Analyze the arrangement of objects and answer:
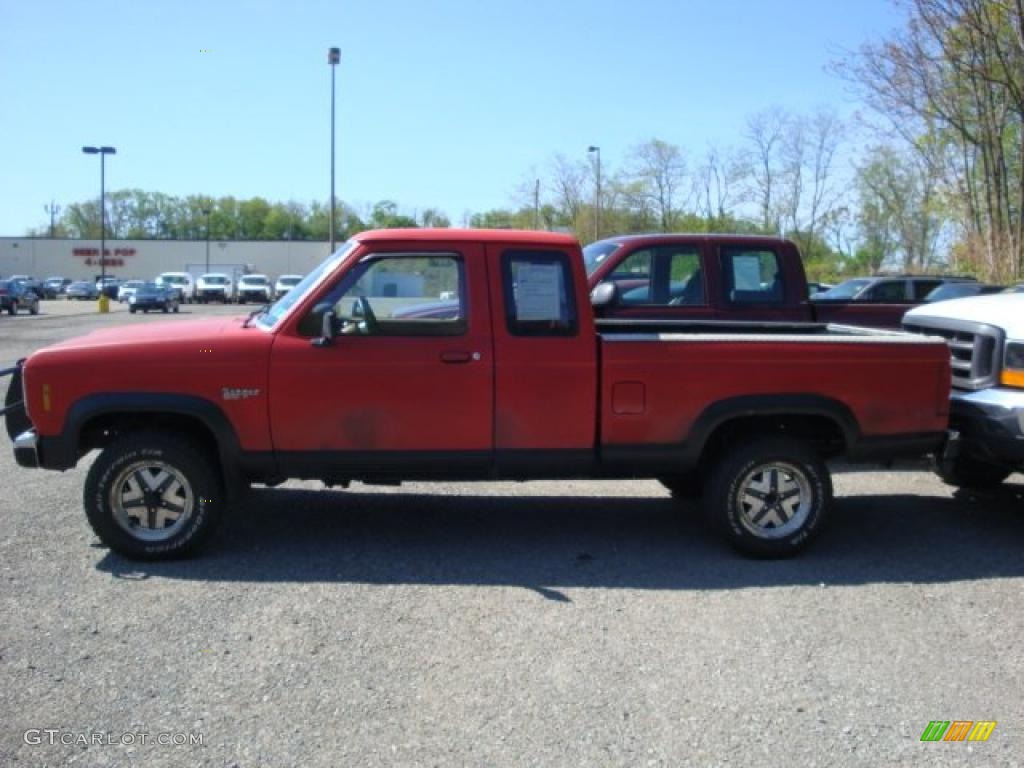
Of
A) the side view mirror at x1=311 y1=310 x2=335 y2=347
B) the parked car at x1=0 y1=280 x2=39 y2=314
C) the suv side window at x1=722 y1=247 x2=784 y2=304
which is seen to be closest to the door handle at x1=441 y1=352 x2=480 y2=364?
the side view mirror at x1=311 y1=310 x2=335 y2=347

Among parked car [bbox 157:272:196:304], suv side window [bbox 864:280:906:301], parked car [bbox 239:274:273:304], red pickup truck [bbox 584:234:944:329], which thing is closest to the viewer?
red pickup truck [bbox 584:234:944:329]

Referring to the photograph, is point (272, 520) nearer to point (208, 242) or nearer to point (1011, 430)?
point (1011, 430)

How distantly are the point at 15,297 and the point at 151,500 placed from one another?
120 ft

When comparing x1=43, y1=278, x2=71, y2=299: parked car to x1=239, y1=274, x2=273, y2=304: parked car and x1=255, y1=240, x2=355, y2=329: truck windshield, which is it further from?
x1=255, y1=240, x2=355, y2=329: truck windshield

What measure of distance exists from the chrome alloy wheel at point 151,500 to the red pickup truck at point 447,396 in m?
0.01

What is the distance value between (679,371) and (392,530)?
7.14 ft

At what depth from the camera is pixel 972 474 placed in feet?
23.5

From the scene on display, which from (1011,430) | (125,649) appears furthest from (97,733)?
(1011,430)

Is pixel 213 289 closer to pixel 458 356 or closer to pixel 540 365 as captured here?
pixel 458 356

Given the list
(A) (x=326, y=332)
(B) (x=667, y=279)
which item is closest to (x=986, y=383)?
(B) (x=667, y=279)

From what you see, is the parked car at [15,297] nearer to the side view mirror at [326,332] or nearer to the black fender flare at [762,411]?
the side view mirror at [326,332]

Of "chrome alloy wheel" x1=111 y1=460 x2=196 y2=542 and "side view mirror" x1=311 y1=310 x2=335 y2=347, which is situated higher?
"side view mirror" x1=311 y1=310 x2=335 y2=347

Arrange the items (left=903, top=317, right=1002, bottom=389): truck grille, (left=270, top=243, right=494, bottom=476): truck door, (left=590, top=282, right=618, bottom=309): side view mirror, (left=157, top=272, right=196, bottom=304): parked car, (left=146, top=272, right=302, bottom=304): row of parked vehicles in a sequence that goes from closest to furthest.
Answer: (left=270, top=243, right=494, bottom=476): truck door
(left=903, top=317, right=1002, bottom=389): truck grille
(left=590, top=282, right=618, bottom=309): side view mirror
(left=146, top=272, right=302, bottom=304): row of parked vehicles
(left=157, top=272, right=196, bottom=304): parked car

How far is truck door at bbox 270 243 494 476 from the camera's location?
524 cm
